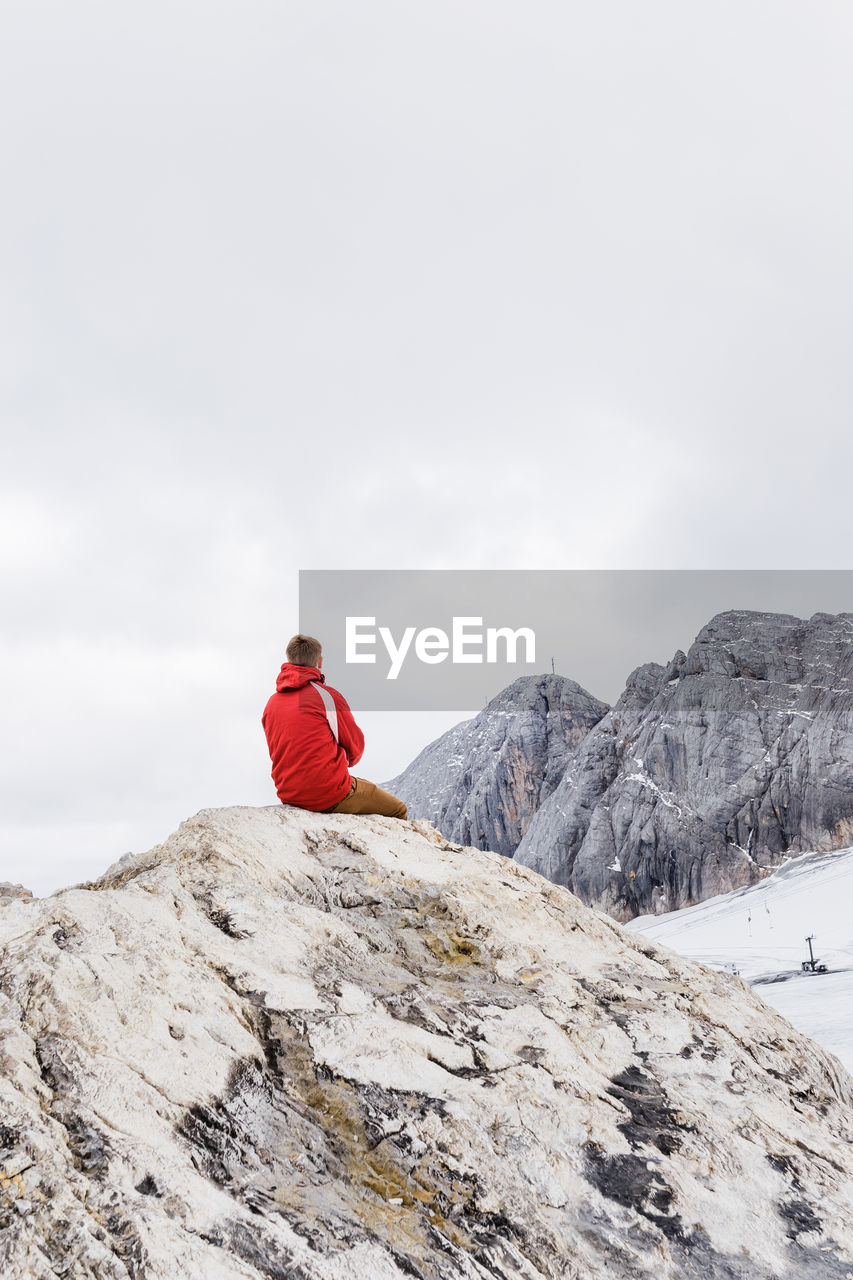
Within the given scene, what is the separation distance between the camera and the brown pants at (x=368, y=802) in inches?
293

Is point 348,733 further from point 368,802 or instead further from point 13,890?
point 13,890

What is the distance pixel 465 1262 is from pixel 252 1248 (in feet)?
3.11

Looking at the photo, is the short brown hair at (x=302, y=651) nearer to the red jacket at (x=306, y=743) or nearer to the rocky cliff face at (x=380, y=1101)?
the red jacket at (x=306, y=743)

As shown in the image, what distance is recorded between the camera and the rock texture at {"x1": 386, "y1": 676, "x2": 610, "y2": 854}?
114312mm

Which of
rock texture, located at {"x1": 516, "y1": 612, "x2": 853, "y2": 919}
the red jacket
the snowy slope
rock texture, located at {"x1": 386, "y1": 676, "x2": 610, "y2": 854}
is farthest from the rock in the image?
rock texture, located at {"x1": 386, "y1": 676, "x2": 610, "y2": 854}

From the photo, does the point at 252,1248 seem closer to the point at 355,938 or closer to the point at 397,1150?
the point at 397,1150

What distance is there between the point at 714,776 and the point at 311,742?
8734 cm

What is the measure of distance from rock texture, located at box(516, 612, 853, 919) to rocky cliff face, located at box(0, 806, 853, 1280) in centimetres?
8186

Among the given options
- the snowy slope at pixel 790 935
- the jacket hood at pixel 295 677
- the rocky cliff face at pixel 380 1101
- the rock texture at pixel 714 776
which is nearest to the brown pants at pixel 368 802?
the jacket hood at pixel 295 677

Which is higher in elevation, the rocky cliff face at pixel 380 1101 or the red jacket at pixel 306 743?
the red jacket at pixel 306 743

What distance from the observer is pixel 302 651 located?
7.53 meters

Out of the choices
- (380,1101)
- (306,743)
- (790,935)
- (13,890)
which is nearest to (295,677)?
(306,743)

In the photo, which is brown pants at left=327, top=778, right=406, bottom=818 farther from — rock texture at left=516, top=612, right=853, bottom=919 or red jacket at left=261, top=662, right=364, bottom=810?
rock texture at left=516, top=612, right=853, bottom=919

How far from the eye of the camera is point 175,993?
4262mm
